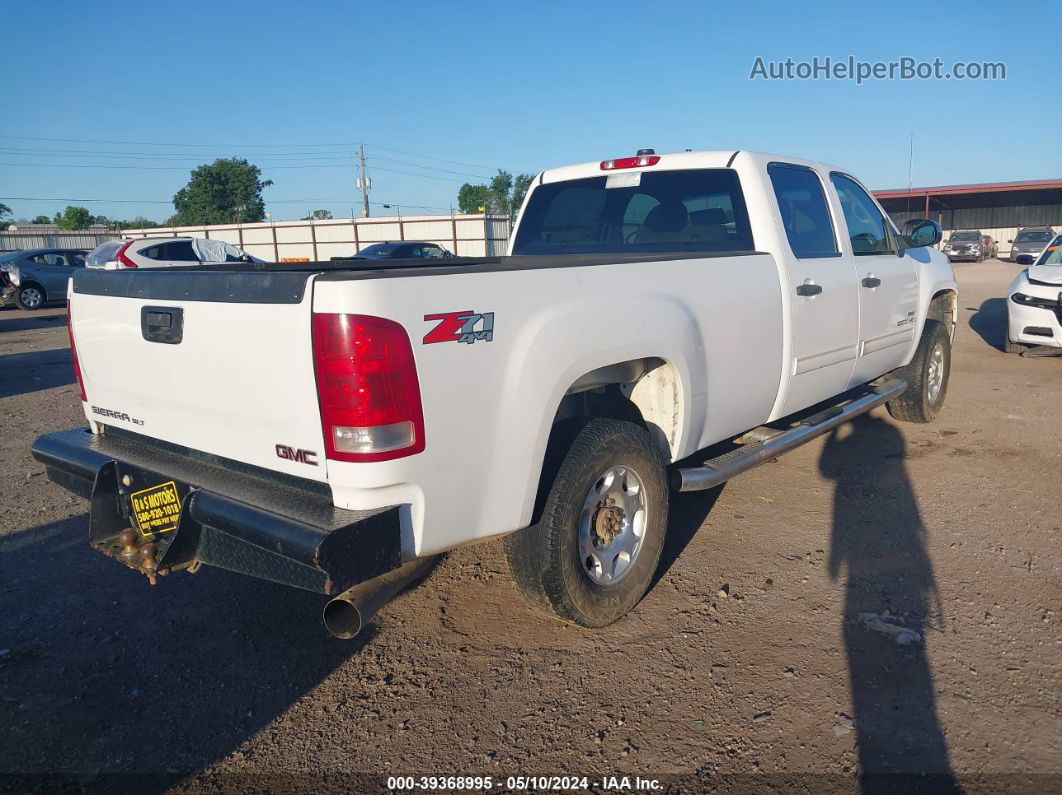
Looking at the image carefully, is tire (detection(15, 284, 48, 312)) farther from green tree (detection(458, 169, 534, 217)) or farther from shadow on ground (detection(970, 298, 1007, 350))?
green tree (detection(458, 169, 534, 217))

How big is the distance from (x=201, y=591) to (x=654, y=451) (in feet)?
7.77

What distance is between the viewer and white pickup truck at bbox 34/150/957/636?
2.47m

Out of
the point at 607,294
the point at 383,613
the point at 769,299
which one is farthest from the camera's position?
the point at 769,299

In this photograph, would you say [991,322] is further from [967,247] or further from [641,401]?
[967,247]

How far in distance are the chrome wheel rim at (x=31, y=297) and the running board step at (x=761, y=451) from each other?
2152 centimetres

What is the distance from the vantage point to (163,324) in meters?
2.98

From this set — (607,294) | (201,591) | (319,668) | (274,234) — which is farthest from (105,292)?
(274,234)

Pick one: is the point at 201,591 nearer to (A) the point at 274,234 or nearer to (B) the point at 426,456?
(B) the point at 426,456

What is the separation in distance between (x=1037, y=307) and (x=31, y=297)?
72.8ft

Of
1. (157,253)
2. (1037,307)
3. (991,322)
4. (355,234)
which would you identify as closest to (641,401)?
(1037,307)

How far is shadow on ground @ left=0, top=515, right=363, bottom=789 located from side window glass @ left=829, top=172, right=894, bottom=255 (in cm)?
413

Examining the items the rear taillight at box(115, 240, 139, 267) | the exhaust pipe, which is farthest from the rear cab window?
the exhaust pipe

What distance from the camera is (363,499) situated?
2510mm

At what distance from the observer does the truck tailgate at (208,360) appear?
99.9 inches
